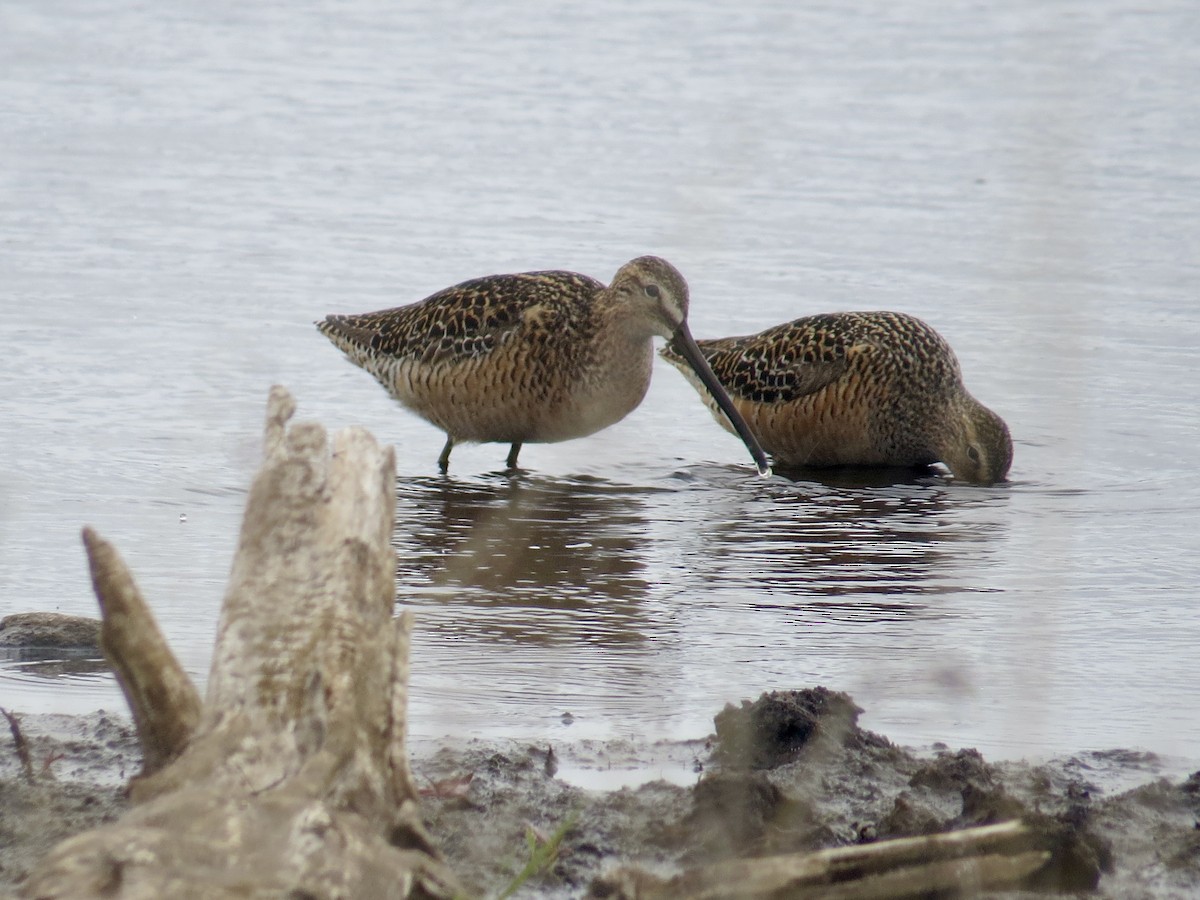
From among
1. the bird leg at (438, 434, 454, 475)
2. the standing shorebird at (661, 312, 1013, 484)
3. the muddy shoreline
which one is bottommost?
the muddy shoreline

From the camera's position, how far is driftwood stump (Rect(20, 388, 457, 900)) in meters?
2.66

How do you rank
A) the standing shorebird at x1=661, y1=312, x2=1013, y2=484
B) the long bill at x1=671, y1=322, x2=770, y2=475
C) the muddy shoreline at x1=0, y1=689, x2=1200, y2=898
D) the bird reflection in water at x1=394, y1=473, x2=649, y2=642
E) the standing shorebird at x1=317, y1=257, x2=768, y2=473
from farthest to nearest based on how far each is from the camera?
the standing shorebird at x1=661, y1=312, x2=1013, y2=484 → the long bill at x1=671, y1=322, x2=770, y2=475 → the standing shorebird at x1=317, y1=257, x2=768, y2=473 → the bird reflection in water at x1=394, y1=473, x2=649, y2=642 → the muddy shoreline at x1=0, y1=689, x2=1200, y2=898

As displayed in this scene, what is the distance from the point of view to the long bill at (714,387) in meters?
8.09

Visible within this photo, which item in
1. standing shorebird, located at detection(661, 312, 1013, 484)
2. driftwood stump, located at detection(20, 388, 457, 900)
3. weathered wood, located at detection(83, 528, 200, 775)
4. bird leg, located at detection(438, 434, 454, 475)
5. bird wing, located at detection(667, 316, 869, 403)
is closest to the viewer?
driftwood stump, located at detection(20, 388, 457, 900)

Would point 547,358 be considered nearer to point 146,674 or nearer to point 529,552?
point 529,552

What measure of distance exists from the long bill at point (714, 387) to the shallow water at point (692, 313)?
128 mm

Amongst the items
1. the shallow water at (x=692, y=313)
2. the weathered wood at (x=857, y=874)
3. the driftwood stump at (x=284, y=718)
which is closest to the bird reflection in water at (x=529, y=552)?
the shallow water at (x=692, y=313)

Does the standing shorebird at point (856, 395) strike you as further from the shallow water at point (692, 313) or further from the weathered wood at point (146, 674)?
the weathered wood at point (146, 674)

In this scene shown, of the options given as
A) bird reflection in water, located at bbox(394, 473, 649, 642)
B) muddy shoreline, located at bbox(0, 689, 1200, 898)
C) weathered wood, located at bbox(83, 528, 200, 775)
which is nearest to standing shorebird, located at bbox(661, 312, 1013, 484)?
bird reflection in water, located at bbox(394, 473, 649, 642)

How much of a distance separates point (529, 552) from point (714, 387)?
1712 mm

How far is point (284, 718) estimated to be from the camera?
299 cm

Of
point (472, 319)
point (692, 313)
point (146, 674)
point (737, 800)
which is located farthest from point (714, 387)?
point (146, 674)

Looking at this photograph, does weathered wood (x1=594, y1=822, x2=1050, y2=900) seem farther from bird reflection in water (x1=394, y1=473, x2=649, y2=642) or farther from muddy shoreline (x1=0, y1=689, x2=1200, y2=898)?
bird reflection in water (x1=394, y1=473, x2=649, y2=642)

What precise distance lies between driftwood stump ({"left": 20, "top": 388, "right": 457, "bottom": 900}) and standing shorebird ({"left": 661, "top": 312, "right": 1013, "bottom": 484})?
5121mm
